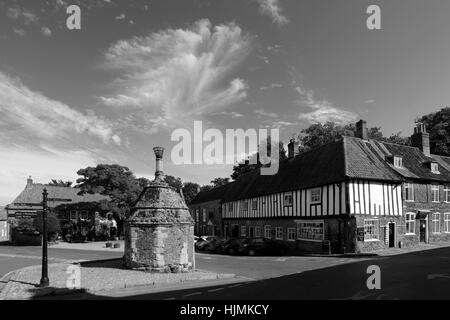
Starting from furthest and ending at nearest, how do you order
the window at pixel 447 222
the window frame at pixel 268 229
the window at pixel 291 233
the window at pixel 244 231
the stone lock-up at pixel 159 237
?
the window at pixel 244 231 < the window frame at pixel 268 229 < the window at pixel 447 222 < the window at pixel 291 233 < the stone lock-up at pixel 159 237

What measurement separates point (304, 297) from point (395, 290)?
110 inches

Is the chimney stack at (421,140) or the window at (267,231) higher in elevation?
the chimney stack at (421,140)

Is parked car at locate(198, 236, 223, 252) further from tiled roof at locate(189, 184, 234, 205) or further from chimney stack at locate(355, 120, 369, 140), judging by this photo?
tiled roof at locate(189, 184, 234, 205)

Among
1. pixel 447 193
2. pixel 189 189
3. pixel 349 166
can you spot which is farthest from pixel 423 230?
pixel 189 189

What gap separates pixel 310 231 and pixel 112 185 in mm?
25365

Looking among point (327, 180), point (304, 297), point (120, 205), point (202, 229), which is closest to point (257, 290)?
point (304, 297)

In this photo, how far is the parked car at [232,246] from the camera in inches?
1103

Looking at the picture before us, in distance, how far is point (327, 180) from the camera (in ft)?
88.9

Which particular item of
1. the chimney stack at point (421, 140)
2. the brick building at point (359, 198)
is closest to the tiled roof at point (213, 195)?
the brick building at point (359, 198)

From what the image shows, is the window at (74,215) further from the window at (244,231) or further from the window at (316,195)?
the window at (316,195)

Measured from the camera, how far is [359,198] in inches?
1003

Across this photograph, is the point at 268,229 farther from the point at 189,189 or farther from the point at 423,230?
the point at 189,189
